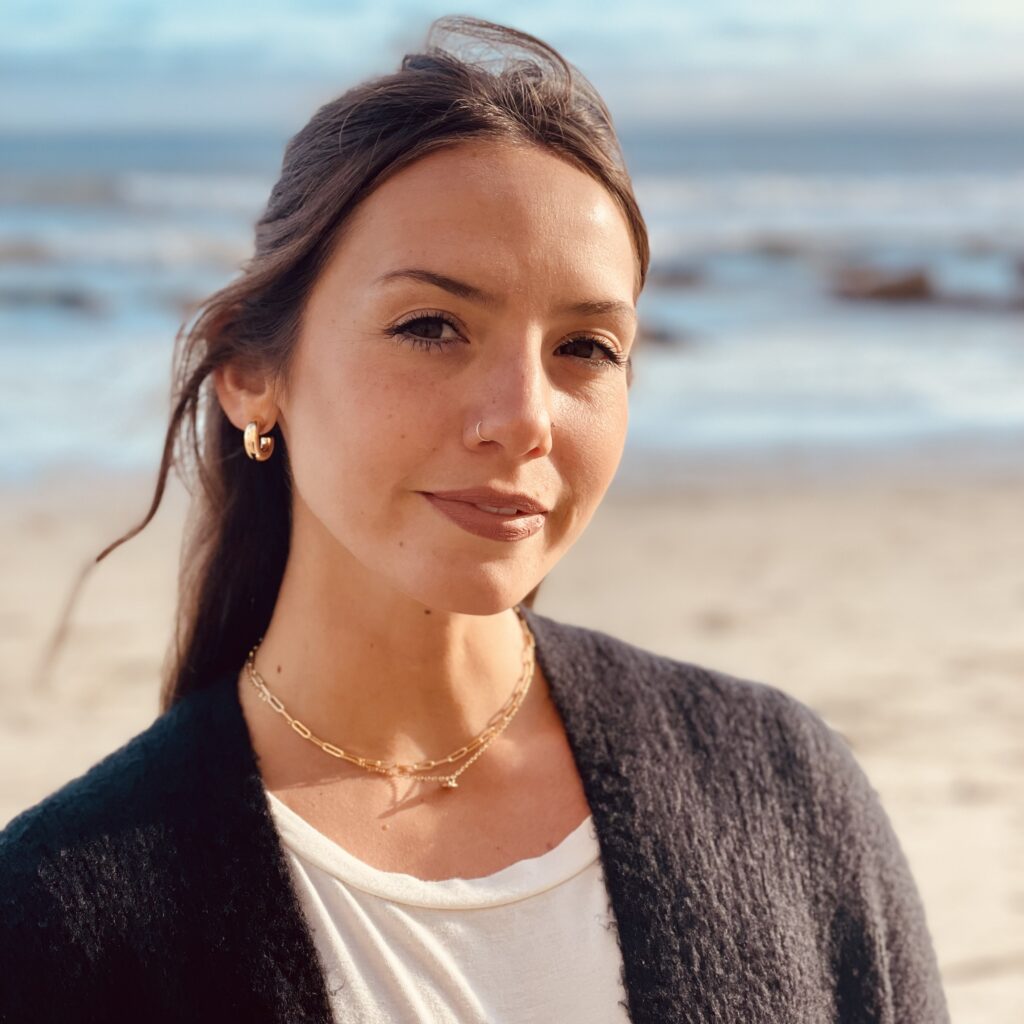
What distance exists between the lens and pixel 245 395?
2174 millimetres

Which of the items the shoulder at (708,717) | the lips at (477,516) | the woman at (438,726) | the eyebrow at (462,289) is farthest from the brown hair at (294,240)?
the lips at (477,516)

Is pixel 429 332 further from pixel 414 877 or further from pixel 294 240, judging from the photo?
pixel 414 877

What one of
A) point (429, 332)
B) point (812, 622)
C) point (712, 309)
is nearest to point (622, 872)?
point (429, 332)

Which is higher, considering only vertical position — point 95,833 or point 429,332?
point 429,332

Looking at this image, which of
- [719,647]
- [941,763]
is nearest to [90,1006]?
[941,763]

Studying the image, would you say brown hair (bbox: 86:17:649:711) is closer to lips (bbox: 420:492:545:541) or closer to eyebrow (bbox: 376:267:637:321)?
eyebrow (bbox: 376:267:637:321)

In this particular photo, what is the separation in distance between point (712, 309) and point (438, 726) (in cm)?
1301

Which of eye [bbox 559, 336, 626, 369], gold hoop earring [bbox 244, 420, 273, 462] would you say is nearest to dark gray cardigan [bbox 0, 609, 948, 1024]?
gold hoop earring [bbox 244, 420, 273, 462]

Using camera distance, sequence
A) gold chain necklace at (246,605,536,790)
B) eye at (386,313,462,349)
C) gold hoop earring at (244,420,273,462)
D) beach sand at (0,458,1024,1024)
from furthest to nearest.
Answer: beach sand at (0,458,1024,1024) → gold hoop earring at (244,420,273,462) → gold chain necklace at (246,605,536,790) → eye at (386,313,462,349)

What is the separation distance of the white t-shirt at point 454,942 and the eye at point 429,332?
604 mm

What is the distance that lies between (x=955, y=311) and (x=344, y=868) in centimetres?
1366

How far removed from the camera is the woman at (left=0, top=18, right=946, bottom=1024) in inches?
73.1

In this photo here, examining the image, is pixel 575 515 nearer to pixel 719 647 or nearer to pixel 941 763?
pixel 941 763

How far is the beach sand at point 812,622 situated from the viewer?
4.86 m
